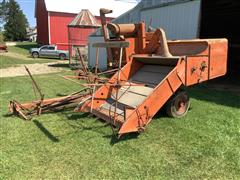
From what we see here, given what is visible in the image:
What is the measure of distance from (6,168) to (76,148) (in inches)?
44.3

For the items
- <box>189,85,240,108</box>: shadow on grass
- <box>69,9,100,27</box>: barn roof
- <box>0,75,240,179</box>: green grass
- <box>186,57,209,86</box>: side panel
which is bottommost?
<box>0,75,240,179</box>: green grass

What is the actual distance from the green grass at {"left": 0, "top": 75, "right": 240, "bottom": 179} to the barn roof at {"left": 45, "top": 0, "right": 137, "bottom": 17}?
32471 millimetres

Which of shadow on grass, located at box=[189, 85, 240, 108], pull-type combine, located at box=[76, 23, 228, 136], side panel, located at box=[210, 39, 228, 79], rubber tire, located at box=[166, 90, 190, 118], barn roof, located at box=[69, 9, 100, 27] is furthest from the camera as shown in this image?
barn roof, located at box=[69, 9, 100, 27]

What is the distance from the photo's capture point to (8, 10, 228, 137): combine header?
5.46 meters

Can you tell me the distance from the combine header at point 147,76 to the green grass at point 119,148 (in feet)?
1.05

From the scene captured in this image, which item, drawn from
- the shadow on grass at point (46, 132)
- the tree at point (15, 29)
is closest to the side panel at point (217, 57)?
the shadow on grass at point (46, 132)

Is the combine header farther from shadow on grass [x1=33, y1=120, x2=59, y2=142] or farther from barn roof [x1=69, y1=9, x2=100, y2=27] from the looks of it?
barn roof [x1=69, y1=9, x2=100, y2=27]

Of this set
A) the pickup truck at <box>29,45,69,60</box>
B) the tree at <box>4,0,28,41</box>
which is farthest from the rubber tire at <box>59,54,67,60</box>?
the tree at <box>4,0,28,41</box>

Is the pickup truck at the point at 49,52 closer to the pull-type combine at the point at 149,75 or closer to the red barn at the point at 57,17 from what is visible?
the red barn at the point at 57,17

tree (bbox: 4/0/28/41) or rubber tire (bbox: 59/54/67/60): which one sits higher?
tree (bbox: 4/0/28/41)

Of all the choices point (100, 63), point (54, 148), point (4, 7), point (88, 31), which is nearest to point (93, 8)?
point (88, 31)

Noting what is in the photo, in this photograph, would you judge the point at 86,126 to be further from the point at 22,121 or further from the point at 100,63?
the point at 100,63

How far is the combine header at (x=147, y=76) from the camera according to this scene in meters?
5.46

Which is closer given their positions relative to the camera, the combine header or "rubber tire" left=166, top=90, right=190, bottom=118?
the combine header
